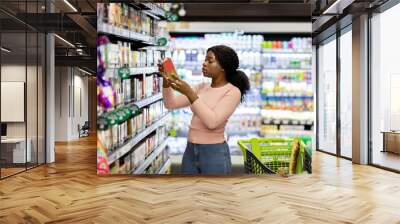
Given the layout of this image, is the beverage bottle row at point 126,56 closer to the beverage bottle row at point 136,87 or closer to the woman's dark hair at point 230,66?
the beverage bottle row at point 136,87

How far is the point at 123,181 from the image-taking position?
504 cm

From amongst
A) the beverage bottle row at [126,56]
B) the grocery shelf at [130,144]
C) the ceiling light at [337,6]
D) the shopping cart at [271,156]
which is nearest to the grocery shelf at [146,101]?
the grocery shelf at [130,144]

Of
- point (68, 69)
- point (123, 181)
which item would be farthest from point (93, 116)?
point (123, 181)

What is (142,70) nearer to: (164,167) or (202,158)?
(164,167)

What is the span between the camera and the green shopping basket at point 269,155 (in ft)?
16.3

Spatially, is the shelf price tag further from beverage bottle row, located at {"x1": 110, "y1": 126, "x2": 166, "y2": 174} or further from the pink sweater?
the pink sweater

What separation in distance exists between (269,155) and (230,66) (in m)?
1.57

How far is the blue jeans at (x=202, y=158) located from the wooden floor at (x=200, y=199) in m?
0.34

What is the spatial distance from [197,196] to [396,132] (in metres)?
3.60

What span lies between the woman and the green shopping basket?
955 mm

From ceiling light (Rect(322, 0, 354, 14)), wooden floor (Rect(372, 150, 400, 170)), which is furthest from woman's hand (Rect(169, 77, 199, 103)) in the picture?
wooden floor (Rect(372, 150, 400, 170))

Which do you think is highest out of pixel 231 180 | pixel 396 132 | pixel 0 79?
pixel 0 79

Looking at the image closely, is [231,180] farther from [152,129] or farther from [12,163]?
[12,163]

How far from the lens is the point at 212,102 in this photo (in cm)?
367
